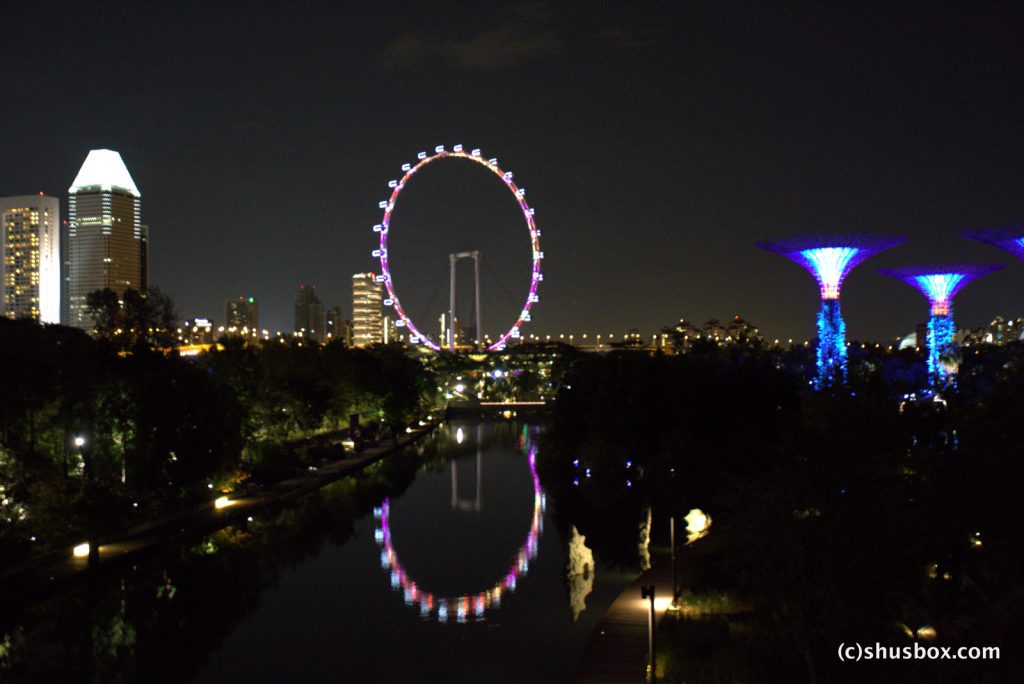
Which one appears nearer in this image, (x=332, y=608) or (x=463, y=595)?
(x=332, y=608)

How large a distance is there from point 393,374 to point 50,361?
43.6m

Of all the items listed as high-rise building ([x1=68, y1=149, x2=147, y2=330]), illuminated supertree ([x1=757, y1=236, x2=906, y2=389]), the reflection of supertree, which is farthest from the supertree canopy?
high-rise building ([x1=68, y1=149, x2=147, y2=330])

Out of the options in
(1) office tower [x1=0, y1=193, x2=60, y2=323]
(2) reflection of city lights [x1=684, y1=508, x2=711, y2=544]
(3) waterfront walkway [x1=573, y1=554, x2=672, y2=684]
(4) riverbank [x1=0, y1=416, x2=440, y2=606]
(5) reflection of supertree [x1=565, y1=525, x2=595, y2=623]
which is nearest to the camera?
(3) waterfront walkway [x1=573, y1=554, x2=672, y2=684]

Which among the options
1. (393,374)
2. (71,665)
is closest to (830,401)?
(71,665)

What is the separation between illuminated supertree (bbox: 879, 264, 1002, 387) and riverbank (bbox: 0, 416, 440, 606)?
4868cm

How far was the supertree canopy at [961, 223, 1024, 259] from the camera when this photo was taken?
193ft

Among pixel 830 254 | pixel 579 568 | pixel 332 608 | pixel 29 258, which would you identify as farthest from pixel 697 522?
pixel 29 258

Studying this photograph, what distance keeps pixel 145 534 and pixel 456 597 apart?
9.73 meters

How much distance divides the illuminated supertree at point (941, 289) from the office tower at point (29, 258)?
15374 cm

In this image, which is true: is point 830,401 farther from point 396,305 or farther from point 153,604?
point 396,305

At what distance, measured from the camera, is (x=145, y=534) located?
30062mm

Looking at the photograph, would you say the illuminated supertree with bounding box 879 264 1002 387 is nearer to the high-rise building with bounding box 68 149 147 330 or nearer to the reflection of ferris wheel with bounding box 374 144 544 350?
the reflection of ferris wheel with bounding box 374 144 544 350

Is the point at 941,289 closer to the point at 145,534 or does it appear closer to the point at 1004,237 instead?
the point at 1004,237

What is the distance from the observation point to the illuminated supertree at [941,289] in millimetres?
77062
